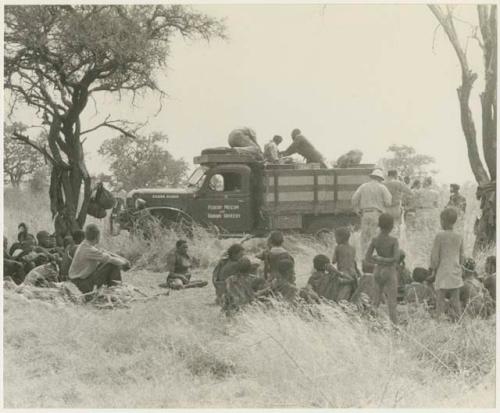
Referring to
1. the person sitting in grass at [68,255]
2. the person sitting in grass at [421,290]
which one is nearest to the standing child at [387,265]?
the person sitting in grass at [421,290]

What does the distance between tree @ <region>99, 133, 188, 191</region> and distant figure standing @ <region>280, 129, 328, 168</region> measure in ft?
9.16

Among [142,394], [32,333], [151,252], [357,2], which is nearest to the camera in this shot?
[142,394]

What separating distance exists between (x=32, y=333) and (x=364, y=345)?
3.10 metres

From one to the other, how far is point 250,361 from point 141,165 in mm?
10132

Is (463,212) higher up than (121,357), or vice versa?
(463,212)

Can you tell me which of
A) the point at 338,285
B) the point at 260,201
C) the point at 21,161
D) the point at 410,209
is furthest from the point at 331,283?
the point at 21,161

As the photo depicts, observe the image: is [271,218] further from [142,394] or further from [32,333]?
[142,394]

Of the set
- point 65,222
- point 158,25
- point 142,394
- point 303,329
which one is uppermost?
point 158,25

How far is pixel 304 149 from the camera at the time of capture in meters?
11.7

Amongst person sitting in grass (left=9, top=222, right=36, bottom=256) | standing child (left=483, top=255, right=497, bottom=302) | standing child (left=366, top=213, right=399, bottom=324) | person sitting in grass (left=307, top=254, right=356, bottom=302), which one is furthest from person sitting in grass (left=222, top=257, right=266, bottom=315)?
person sitting in grass (left=9, top=222, right=36, bottom=256)

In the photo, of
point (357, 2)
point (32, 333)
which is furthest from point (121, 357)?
point (357, 2)

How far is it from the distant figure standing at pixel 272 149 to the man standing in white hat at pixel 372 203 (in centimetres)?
246

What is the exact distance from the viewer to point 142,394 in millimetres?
5953

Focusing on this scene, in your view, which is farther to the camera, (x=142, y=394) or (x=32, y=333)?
(x=32, y=333)
